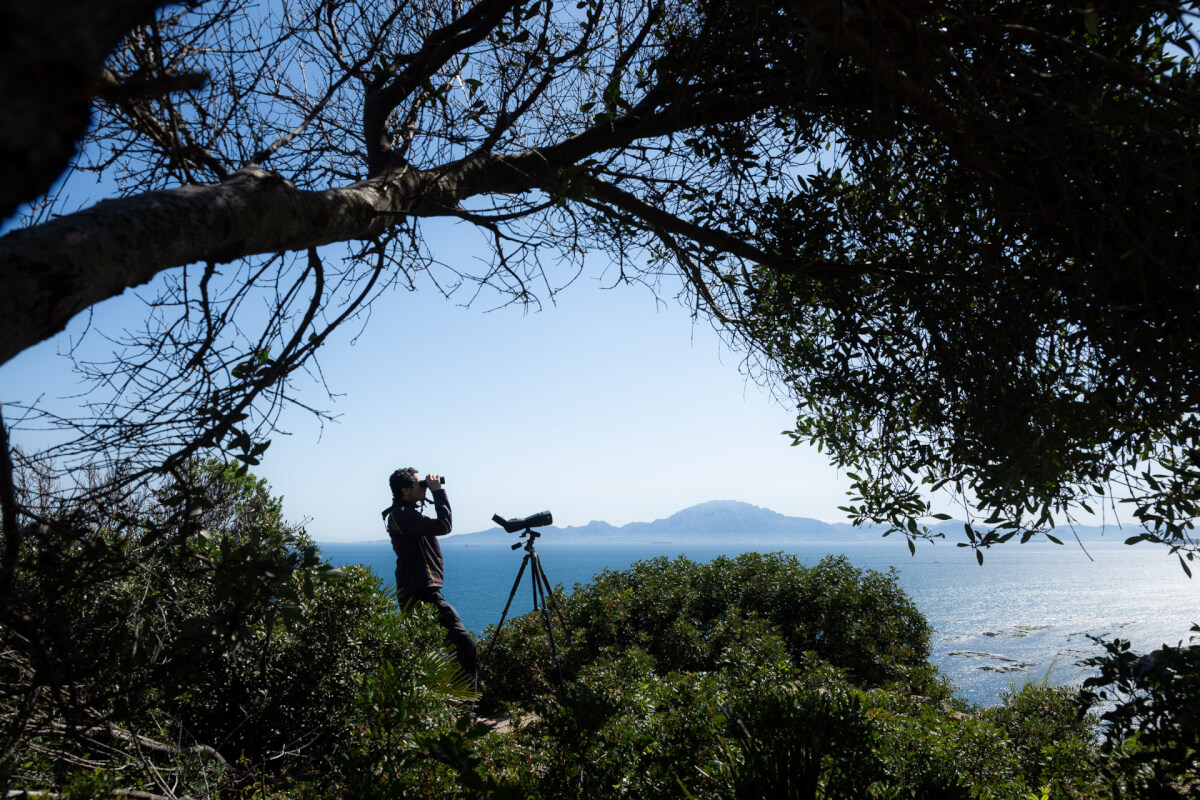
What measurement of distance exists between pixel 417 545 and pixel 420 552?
0.09 meters

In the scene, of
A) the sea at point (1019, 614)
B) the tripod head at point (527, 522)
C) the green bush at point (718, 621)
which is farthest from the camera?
the sea at point (1019, 614)

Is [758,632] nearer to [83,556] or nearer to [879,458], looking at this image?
[879,458]

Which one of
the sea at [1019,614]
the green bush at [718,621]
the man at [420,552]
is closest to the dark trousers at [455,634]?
the man at [420,552]

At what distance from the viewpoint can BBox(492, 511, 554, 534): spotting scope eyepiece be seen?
555 cm

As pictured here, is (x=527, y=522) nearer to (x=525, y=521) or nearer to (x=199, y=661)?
(x=525, y=521)

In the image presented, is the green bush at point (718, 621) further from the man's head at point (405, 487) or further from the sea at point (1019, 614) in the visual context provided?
the man's head at point (405, 487)

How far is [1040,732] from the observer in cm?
524

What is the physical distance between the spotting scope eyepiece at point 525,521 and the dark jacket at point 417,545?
67 cm

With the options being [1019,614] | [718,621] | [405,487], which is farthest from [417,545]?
[1019,614]

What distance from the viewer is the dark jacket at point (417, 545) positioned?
20.1 ft

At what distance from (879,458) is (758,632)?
12.4 ft

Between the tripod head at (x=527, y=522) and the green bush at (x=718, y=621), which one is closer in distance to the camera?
the tripod head at (x=527, y=522)

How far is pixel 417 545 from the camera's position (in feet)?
21.0

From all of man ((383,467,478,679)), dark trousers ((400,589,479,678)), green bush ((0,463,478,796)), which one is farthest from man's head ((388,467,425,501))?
green bush ((0,463,478,796))
